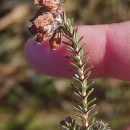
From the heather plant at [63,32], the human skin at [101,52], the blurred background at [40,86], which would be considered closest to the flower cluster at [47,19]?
the heather plant at [63,32]

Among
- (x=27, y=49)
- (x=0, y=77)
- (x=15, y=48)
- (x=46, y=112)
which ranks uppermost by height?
(x=27, y=49)

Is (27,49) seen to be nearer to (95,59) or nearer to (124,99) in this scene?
(95,59)

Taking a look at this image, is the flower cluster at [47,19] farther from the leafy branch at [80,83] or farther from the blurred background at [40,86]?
the blurred background at [40,86]

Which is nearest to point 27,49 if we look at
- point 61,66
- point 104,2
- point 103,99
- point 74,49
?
point 61,66

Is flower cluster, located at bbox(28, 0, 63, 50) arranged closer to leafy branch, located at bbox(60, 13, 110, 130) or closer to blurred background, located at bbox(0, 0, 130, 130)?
leafy branch, located at bbox(60, 13, 110, 130)

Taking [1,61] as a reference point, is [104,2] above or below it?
above

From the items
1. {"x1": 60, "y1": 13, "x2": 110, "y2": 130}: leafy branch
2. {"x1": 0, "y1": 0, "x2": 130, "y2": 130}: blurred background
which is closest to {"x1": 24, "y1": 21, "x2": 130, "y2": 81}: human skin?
{"x1": 60, "y1": 13, "x2": 110, "y2": 130}: leafy branch

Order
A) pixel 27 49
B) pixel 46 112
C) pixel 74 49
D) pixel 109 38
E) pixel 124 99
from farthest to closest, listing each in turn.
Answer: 1. pixel 46 112
2. pixel 124 99
3. pixel 27 49
4. pixel 109 38
5. pixel 74 49
